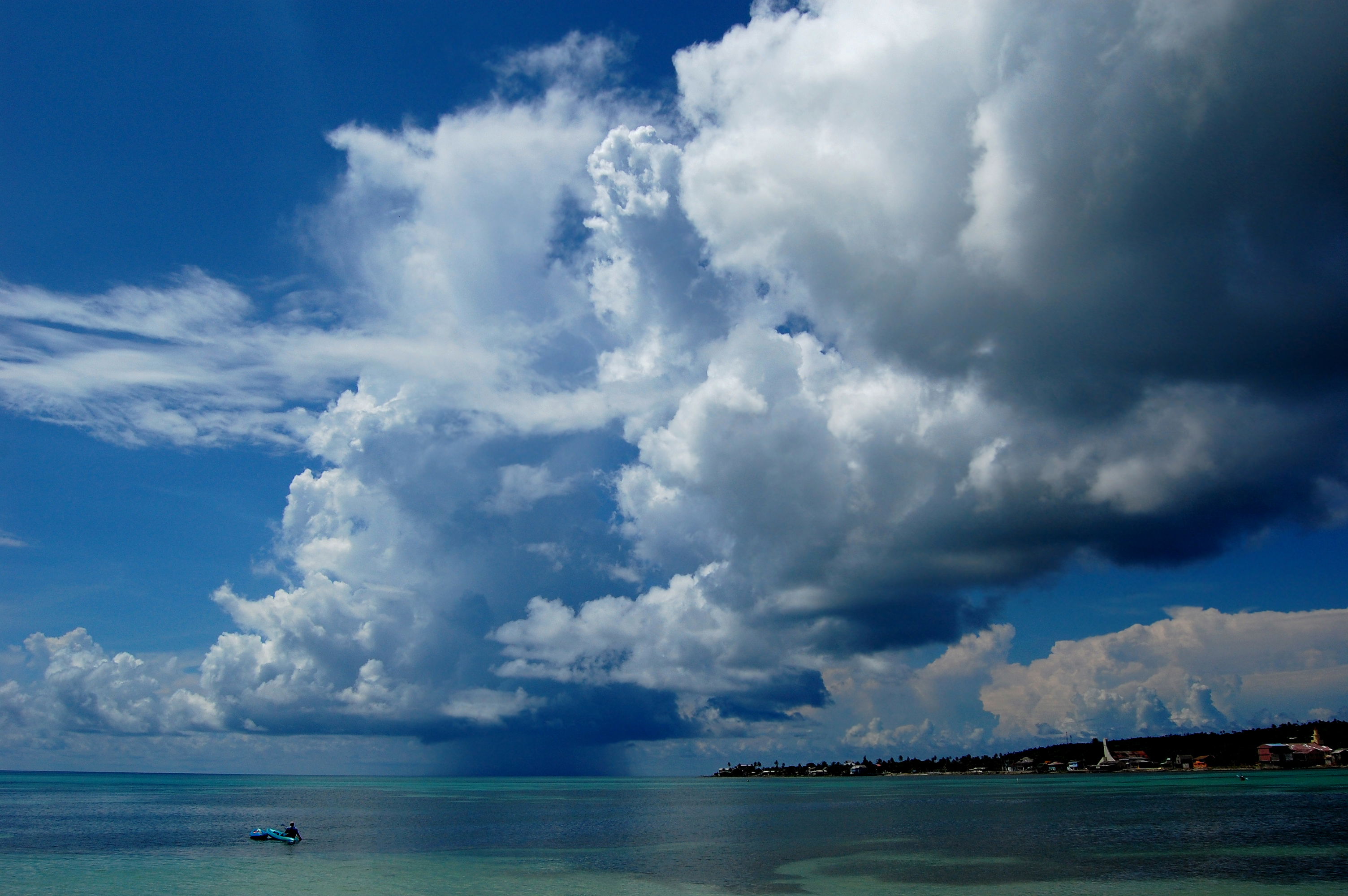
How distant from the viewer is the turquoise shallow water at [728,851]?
5497cm

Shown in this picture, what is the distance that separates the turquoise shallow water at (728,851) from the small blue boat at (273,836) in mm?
1075

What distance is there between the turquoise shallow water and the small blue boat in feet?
3.53

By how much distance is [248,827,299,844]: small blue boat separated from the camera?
85037 millimetres

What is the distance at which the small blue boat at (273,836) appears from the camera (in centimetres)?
8504

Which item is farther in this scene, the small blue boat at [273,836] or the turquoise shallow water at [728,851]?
the small blue boat at [273,836]

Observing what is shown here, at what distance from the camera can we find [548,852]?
75688mm

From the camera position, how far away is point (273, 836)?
289 ft

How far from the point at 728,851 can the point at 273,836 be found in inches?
1932

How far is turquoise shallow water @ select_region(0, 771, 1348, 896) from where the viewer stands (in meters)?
55.0

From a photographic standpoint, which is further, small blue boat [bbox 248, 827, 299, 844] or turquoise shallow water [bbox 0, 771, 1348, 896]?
small blue boat [bbox 248, 827, 299, 844]

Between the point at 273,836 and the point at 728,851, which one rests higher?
the point at 728,851

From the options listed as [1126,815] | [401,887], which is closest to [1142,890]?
[401,887]

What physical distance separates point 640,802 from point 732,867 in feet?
438

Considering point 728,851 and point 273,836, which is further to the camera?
point 273,836
